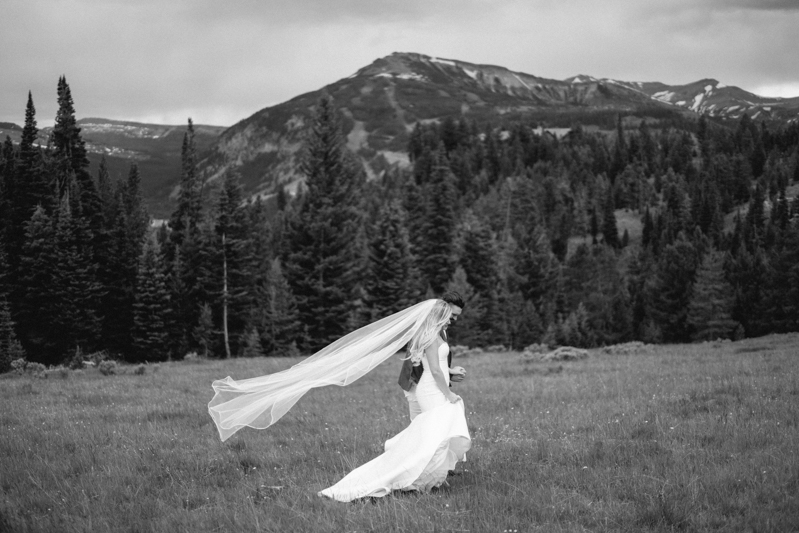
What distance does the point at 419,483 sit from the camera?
8.30m

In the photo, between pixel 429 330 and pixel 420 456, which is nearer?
pixel 420 456

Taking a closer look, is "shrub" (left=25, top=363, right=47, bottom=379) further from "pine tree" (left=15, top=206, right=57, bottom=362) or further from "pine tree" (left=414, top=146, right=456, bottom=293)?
"pine tree" (left=414, top=146, right=456, bottom=293)

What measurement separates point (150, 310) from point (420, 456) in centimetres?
5572

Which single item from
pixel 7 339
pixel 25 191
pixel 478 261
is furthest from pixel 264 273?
pixel 7 339

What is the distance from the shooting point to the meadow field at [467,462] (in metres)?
7.18

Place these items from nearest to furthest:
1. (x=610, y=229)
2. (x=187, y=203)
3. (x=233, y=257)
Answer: (x=233, y=257) < (x=187, y=203) < (x=610, y=229)

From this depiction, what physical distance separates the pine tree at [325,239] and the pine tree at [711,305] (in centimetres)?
4960

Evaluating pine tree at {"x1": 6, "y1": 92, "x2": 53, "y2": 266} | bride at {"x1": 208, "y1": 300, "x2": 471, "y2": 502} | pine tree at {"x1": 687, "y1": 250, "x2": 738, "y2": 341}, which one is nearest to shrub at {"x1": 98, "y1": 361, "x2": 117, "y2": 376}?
bride at {"x1": 208, "y1": 300, "x2": 471, "y2": 502}

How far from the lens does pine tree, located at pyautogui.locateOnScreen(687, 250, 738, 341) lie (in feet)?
260

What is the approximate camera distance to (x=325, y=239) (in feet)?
177

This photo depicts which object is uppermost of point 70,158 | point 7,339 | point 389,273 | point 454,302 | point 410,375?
point 70,158

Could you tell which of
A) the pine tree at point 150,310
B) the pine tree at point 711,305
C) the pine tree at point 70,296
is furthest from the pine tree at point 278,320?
the pine tree at point 711,305

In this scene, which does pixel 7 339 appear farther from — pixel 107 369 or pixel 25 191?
pixel 107 369

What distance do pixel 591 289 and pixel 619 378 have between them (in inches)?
4725
